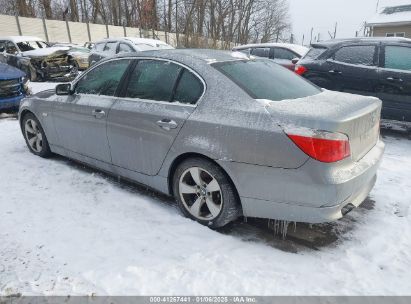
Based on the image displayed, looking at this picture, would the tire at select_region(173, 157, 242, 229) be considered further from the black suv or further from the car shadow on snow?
the black suv

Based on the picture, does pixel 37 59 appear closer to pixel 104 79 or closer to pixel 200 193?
pixel 104 79

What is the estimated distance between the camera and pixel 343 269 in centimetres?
281

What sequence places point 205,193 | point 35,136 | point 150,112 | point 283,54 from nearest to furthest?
point 205,193 < point 150,112 < point 35,136 < point 283,54

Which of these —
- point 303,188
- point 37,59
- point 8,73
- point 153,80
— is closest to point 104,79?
point 153,80

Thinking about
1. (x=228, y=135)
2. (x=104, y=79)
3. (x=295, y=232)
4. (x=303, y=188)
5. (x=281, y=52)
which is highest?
(x=104, y=79)

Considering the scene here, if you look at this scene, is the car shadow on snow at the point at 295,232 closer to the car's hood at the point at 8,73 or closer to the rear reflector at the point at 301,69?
the rear reflector at the point at 301,69

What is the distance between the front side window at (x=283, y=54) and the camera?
1069 cm

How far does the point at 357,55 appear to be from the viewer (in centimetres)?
657

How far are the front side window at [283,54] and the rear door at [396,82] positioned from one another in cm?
448

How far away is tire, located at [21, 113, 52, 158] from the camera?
5.13 metres

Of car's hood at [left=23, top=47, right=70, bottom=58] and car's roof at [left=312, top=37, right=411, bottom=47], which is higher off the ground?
car's roof at [left=312, top=37, right=411, bottom=47]

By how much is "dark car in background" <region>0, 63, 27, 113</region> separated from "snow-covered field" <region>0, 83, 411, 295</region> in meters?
4.45

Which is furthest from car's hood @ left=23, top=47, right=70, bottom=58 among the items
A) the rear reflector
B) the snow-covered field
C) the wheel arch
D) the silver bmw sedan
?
the wheel arch

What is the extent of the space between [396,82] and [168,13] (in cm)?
3675
